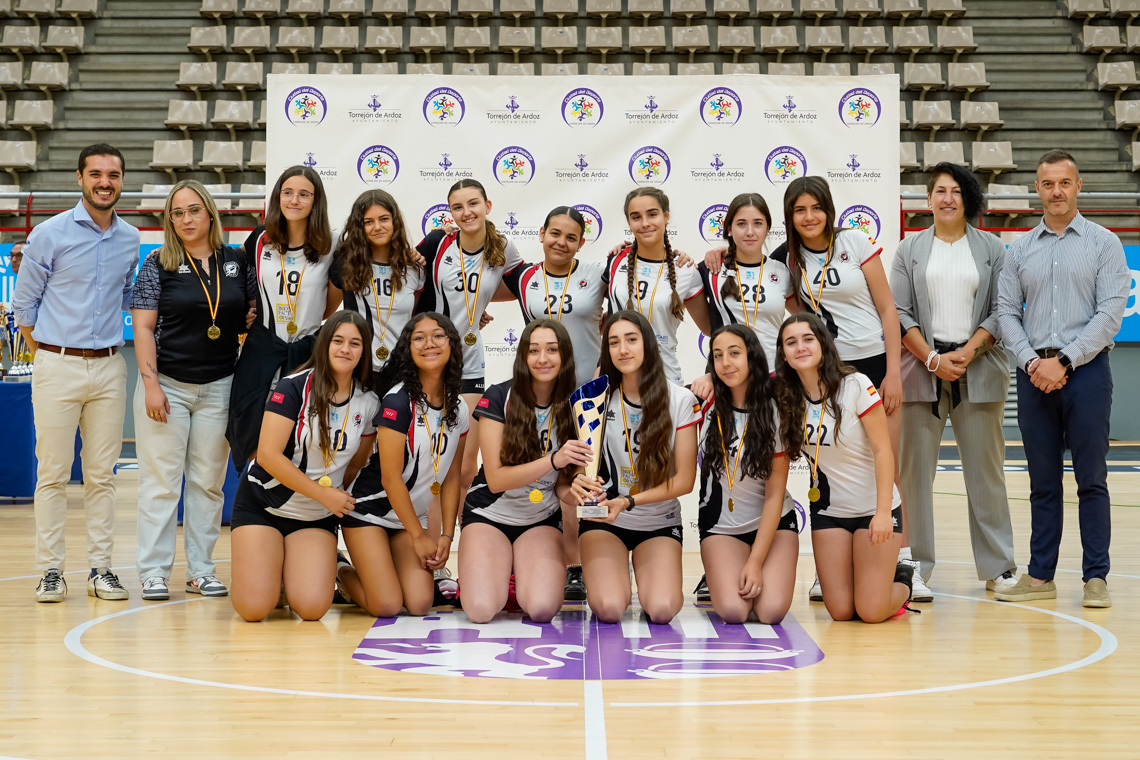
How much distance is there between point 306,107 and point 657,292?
109 inches

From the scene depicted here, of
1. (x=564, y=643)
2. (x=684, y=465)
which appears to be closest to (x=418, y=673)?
(x=564, y=643)

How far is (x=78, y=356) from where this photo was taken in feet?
14.0

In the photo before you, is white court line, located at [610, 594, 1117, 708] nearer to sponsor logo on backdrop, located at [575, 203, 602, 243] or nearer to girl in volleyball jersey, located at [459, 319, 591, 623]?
girl in volleyball jersey, located at [459, 319, 591, 623]

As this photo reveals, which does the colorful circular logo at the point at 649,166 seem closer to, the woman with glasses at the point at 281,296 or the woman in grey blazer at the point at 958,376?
the woman in grey blazer at the point at 958,376

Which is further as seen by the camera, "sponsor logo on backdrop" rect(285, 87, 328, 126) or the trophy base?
"sponsor logo on backdrop" rect(285, 87, 328, 126)

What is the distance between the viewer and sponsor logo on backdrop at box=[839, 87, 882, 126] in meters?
5.94

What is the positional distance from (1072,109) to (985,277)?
10.0 meters

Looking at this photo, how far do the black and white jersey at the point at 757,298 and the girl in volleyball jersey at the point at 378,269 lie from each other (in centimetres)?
125

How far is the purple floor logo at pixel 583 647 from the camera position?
320 cm

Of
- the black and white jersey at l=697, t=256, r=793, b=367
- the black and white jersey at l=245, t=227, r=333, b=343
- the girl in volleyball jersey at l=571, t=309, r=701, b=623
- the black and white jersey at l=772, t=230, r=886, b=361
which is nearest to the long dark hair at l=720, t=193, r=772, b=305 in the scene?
the black and white jersey at l=697, t=256, r=793, b=367

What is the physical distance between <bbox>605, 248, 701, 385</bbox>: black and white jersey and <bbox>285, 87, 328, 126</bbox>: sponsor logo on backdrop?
2452 millimetres

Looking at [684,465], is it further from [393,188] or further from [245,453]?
[393,188]

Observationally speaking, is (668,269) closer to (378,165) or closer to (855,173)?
(855,173)

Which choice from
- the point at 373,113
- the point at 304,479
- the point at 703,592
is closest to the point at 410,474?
the point at 304,479
